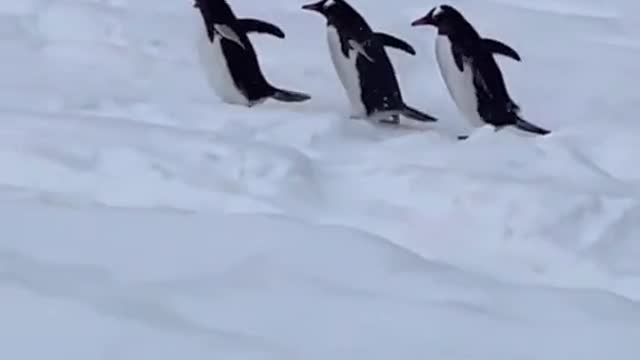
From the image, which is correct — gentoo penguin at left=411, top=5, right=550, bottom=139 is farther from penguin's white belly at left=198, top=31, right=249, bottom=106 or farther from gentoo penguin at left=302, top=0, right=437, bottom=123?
penguin's white belly at left=198, top=31, right=249, bottom=106

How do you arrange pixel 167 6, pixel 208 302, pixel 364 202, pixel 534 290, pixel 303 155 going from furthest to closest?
pixel 167 6
pixel 303 155
pixel 364 202
pixel 534 290
pixel 208 302

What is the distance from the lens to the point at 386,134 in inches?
153

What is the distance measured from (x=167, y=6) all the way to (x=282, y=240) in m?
2.66

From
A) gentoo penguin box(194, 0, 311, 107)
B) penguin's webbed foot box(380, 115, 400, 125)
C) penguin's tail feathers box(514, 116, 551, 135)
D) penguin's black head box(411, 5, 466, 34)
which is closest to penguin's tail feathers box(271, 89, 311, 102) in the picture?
gentoo penguin box(194, 0, 311, 107)

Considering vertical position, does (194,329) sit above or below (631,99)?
above

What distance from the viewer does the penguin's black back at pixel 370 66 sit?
156 inches

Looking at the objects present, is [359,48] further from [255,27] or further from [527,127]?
[527,127]

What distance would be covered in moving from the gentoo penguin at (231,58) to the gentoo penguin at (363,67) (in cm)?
18

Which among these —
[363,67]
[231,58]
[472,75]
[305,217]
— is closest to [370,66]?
[363,67]

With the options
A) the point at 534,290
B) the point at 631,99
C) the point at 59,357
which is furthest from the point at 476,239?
the point at 631,99

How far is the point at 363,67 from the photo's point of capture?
3975 mm

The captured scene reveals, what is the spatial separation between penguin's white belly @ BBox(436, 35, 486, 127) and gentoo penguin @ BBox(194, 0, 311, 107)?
0.39 m

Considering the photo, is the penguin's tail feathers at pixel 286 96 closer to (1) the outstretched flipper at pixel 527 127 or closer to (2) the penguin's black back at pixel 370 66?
(2) the penguin's black back at pixel 370 66

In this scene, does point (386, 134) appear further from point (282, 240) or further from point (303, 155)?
point (282, 240)
